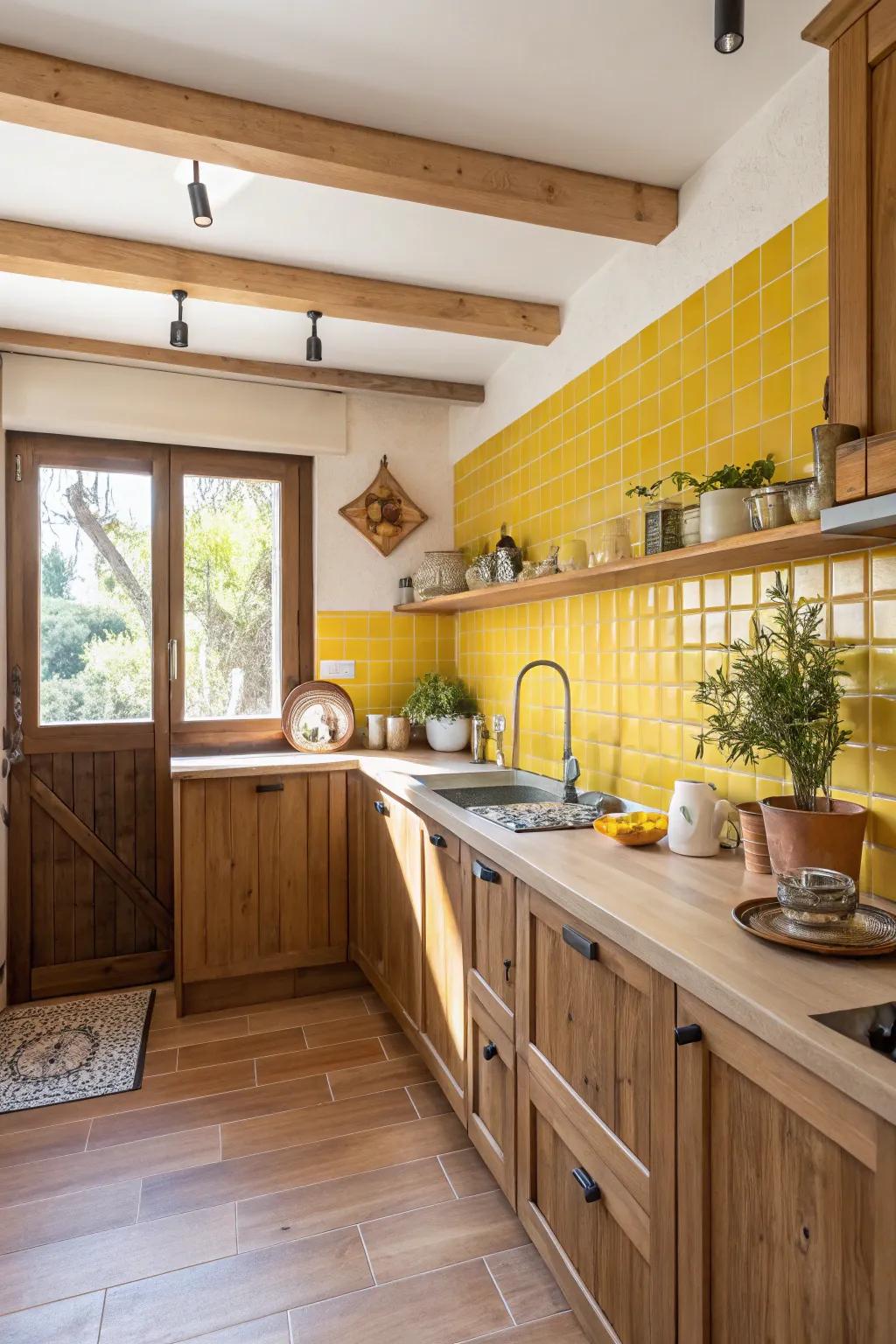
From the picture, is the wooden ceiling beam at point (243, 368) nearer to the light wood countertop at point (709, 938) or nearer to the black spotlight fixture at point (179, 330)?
the black spotlight fixture at point (179, 330)

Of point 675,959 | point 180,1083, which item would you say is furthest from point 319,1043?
point 675,959

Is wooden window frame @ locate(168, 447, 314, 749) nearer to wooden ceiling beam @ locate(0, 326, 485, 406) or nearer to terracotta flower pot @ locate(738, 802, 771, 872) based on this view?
wooden ceiling beam @ locate(0, 326, 485, 406)

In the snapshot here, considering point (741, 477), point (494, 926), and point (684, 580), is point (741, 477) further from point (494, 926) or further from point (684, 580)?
point (494, 926)

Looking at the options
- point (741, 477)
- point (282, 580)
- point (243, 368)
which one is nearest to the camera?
point (741, 477)

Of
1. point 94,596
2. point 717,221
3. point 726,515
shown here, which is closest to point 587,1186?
point 726,515

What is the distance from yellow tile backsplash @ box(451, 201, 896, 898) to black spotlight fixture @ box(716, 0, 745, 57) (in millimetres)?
Answer: 414

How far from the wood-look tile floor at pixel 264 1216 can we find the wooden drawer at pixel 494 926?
1.79 ft

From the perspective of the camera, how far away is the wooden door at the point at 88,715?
3188mm

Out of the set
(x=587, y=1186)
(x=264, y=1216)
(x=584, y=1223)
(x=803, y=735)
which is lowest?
(x=264, y=1216)

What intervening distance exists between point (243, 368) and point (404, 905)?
2.21m

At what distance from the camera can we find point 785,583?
1.71 m

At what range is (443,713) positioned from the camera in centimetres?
345

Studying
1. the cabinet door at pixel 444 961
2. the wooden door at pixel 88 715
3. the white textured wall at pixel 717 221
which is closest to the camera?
the white textured wall at pixel 717 221

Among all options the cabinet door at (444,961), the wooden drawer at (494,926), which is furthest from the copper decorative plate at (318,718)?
the wooden drawer at (494,926)
